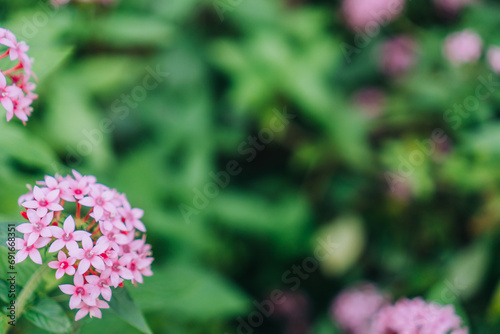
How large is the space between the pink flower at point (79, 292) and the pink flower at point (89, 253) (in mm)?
35

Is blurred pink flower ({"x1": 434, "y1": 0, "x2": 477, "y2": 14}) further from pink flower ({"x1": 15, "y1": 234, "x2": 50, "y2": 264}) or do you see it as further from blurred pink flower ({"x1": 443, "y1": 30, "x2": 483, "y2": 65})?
pink flower ({"x1": 15, "y1": 234, "x2": 50, "y2": 264})

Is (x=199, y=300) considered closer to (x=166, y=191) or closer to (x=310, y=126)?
(x=166, y=191)

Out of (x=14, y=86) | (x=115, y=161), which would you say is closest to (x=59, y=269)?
(x=14, y=86)

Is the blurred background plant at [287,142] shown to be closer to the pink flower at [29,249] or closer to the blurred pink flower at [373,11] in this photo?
the blurred pink flower at [373,11]

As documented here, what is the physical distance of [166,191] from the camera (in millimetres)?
3246

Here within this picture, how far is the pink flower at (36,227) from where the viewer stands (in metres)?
1.28

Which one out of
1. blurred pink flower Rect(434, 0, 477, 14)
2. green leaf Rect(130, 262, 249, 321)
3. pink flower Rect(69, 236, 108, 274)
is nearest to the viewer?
pink flower Rect(69, 236, 108, 274)

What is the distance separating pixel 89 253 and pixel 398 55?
3.05 metres

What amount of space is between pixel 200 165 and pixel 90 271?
6.34 feet

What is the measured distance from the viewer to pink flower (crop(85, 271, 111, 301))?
4.22 ft

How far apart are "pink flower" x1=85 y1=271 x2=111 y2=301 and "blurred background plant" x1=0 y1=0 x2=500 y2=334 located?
4.67ft

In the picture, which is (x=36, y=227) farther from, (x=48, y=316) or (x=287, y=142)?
(x=287, y=142)

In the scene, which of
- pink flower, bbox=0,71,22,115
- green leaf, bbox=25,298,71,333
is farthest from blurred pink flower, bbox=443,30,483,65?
green leaf, bbox=25,298,71,333

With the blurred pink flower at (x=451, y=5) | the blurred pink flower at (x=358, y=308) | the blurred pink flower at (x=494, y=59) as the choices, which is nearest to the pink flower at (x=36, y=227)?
the blurred pink flower at (x=358, y=308)
